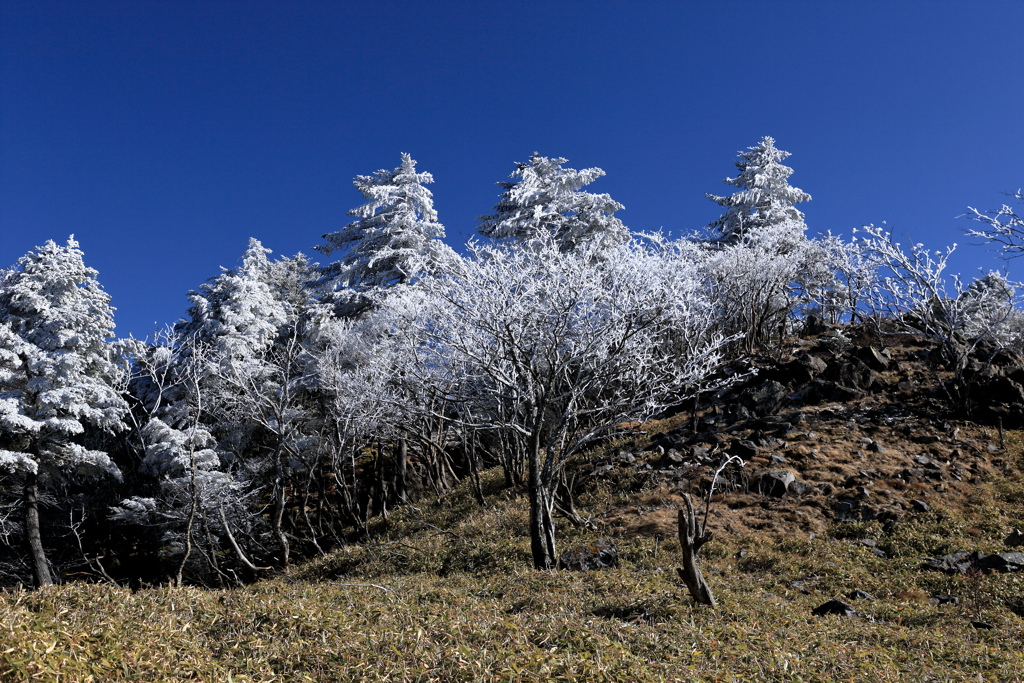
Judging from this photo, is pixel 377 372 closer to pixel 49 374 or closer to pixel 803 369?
pixel 49 374

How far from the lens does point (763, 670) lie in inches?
183

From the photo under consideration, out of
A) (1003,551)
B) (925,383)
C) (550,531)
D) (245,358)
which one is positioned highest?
(245,358)

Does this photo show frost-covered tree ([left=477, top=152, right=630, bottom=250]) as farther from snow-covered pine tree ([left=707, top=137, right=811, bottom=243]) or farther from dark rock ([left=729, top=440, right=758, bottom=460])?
dark rock ([left=729, top=440, right=758, bottom=460])

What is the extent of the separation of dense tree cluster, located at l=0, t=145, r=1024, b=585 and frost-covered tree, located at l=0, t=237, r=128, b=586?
8cm

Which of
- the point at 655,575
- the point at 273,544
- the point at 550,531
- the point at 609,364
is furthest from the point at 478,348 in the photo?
the point at 273,544

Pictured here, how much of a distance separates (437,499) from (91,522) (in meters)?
13.8

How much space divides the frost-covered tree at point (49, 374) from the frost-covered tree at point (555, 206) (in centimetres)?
1710

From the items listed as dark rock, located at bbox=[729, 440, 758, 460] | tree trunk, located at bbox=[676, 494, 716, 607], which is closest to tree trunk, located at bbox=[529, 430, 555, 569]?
tree trunk, located at bbox=[676, 494, 716, 607]

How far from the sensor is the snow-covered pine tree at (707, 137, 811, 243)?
32.8 meters

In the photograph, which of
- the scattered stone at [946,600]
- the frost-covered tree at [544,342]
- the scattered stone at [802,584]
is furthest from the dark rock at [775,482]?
the scattered stone at [946,600]

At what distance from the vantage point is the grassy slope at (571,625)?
3521 millimetres

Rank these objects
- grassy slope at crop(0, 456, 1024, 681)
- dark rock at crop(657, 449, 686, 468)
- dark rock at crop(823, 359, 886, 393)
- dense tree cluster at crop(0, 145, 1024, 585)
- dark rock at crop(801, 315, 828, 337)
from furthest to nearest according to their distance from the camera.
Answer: dark rock at crop(801, 315, 828, 337) < dark rock at crop(823, 359, 886, 393) < dark rock at crop(657, 449, 686, 468) < dense tree cluster at crop(0, 145, 1024, 585) < grassy slope at crop(0, 456, 1024, 681)

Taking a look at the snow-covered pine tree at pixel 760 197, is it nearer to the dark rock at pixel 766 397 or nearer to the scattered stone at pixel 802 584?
the dark rock at pixel 766 397

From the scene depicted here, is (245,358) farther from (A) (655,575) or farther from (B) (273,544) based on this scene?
(A) (655,575)
